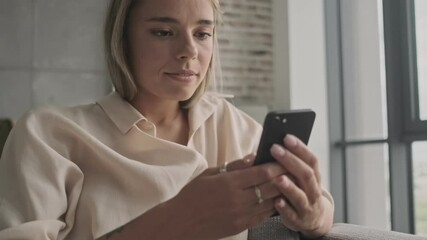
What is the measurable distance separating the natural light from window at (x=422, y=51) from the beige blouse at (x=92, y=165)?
1.07 m

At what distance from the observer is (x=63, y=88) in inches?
78.4

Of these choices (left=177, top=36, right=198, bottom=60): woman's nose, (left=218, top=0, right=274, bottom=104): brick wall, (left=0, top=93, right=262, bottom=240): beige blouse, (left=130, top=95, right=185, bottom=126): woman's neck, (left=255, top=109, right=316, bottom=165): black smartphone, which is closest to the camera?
(left=255, top=109, right=316, bottom=165): black smartphone

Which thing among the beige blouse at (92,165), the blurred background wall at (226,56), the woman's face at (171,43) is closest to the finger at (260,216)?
the beige blouse at (92,165)

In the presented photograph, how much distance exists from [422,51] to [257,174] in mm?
1441

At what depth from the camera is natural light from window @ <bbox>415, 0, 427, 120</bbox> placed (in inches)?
72.8

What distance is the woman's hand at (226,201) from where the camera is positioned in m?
0.69

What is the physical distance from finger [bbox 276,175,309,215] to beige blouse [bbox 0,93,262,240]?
26 centimetres

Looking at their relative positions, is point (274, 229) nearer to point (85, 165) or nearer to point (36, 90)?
point (85, 165)

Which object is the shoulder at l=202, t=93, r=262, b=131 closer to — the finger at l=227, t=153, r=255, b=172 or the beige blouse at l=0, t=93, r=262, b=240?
the beige blouse at l=0, t=93, r=262, b=240

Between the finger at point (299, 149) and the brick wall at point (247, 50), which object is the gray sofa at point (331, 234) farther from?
the brick wall at point (247, 50)

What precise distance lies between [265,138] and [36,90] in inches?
59.2

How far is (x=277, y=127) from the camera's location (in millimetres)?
683

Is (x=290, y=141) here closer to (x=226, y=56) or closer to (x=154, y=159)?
(x=154, y=159)

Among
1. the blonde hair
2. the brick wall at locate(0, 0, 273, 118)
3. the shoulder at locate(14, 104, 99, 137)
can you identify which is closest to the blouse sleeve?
the shoulder at locate(14, 104, 99, 137)
